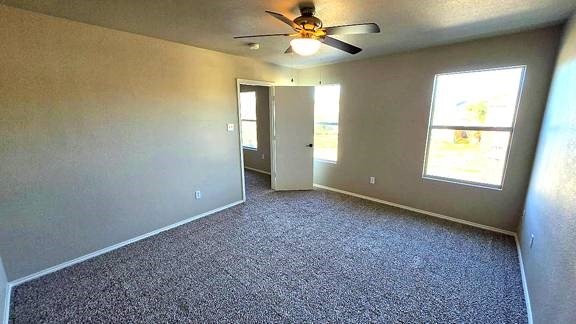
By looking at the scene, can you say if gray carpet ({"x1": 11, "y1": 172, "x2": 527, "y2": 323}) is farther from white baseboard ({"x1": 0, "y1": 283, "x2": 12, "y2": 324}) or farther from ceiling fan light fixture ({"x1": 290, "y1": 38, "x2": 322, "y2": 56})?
ceiling fan light fixture ({"x1": 290, "y1": 38, "x2": 322, "y2": 56})

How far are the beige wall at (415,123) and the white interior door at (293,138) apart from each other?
43 centimetres

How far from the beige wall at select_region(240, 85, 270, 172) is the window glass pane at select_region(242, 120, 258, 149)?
143mm

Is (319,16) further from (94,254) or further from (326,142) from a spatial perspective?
(94,254)

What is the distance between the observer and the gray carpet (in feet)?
5.91

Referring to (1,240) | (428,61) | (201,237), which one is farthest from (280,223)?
(428,61)

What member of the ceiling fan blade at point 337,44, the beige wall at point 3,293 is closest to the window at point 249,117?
the ceiling fan blade at point 337,44

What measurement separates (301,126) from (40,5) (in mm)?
3487

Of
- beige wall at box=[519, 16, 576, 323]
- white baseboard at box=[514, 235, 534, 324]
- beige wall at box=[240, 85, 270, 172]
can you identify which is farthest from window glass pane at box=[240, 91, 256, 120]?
white baseboard at box=[514, 235, 534, 324]

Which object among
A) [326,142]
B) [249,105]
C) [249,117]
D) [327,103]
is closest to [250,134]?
[249,117]

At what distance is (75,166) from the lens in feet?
7.61

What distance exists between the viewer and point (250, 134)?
20.2ft

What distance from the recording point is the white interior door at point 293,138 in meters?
4.38

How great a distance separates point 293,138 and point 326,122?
29.2 inches

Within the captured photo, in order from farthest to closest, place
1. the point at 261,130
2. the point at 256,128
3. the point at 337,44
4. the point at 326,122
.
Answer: the point at 256,128
the point at 261,130
the point at 326,122
the point at 337,44
